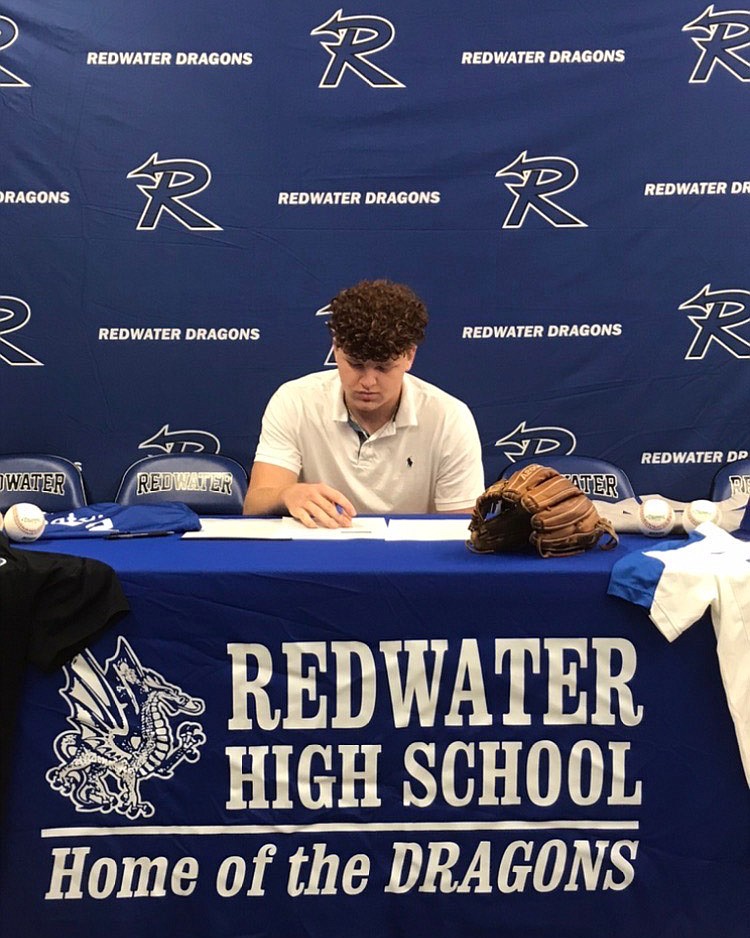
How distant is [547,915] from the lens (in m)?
1.92

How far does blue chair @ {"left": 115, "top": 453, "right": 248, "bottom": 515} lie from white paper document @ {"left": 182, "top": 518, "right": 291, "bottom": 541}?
4.85 ft

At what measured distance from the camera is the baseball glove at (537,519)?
2.00 m

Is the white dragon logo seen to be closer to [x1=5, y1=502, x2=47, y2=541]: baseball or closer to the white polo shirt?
[x1=5, y1=502, x2=47, y2=541]: baseball

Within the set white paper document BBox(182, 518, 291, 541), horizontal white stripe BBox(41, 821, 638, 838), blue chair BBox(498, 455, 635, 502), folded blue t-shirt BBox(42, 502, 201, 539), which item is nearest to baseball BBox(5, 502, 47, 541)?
folded blue t-shirt BBox(42, 502, 201, 539)

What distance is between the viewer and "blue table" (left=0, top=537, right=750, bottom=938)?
1.89 metres

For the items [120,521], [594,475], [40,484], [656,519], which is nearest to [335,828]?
[120,521]

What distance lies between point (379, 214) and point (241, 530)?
7.63 feet

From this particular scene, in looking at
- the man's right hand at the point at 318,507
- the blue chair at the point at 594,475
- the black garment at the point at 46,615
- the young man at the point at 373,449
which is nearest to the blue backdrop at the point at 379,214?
the blue chair at the point at 594,475

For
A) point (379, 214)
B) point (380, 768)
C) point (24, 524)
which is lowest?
point (380, 768)

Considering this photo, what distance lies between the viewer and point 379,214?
13.7 ft

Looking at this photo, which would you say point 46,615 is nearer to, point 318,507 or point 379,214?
point 318,507

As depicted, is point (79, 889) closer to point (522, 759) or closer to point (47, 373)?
point (522, 759)

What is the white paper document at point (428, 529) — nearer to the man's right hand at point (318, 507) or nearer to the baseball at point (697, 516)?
the man's right hand at point (318, 507)

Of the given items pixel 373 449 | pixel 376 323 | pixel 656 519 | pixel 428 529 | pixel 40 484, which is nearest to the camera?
pixel 656 519
